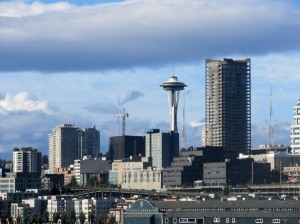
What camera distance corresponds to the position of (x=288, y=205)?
175 m

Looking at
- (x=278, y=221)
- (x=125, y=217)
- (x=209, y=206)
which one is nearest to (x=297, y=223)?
(x=278, y=221)

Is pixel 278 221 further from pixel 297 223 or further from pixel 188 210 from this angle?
pixel 188 210

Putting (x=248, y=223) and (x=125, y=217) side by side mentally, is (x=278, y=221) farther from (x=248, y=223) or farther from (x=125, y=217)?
(x=125, y=217)

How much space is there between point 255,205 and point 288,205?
4418mm

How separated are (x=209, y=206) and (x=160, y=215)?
6.89 m

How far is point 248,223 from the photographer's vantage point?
17288 centimetres

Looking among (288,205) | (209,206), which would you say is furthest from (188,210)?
(288,205)

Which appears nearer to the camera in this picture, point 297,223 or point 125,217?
point 297,223

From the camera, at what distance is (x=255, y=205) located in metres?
176

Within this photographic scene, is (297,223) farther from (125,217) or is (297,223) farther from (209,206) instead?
(125,217)

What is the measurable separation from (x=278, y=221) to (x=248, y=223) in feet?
13.1

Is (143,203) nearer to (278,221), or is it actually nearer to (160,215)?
(160,215)

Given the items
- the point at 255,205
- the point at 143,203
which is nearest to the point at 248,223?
the point at 255,205

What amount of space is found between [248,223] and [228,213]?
14.1 feet
